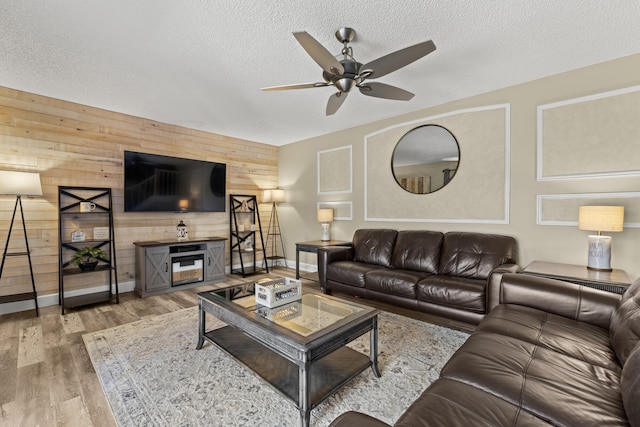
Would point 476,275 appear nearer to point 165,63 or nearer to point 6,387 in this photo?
point 165,63

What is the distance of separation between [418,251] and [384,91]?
1.94m

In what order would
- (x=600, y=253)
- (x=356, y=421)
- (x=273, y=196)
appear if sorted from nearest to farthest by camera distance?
1. (x=356, y=421)
2. (x=600, y=253)
3. (x=273, y=196)

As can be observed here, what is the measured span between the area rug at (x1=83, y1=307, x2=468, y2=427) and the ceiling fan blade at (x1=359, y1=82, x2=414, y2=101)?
2.17 meters

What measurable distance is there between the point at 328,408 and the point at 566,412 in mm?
1147

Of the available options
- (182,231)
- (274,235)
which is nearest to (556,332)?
(182,231)

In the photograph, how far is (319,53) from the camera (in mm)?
1995

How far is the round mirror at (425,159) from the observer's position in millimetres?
3656

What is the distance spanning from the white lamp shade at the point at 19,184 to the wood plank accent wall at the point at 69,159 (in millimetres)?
435

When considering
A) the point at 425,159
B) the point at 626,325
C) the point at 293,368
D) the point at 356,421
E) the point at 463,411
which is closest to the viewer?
the point at 356,421

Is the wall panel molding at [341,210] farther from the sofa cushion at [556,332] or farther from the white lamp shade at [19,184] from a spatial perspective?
the white lamp shade at [19,184]

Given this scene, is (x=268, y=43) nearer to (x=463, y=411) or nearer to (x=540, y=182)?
(x=463, y=411)

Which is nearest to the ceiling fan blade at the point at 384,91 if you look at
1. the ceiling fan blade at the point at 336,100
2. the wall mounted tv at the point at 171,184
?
the ceiling fan blade at the point at 336,100

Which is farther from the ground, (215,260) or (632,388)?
(632,388)

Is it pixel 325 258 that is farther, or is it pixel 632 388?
pixel 325 258
